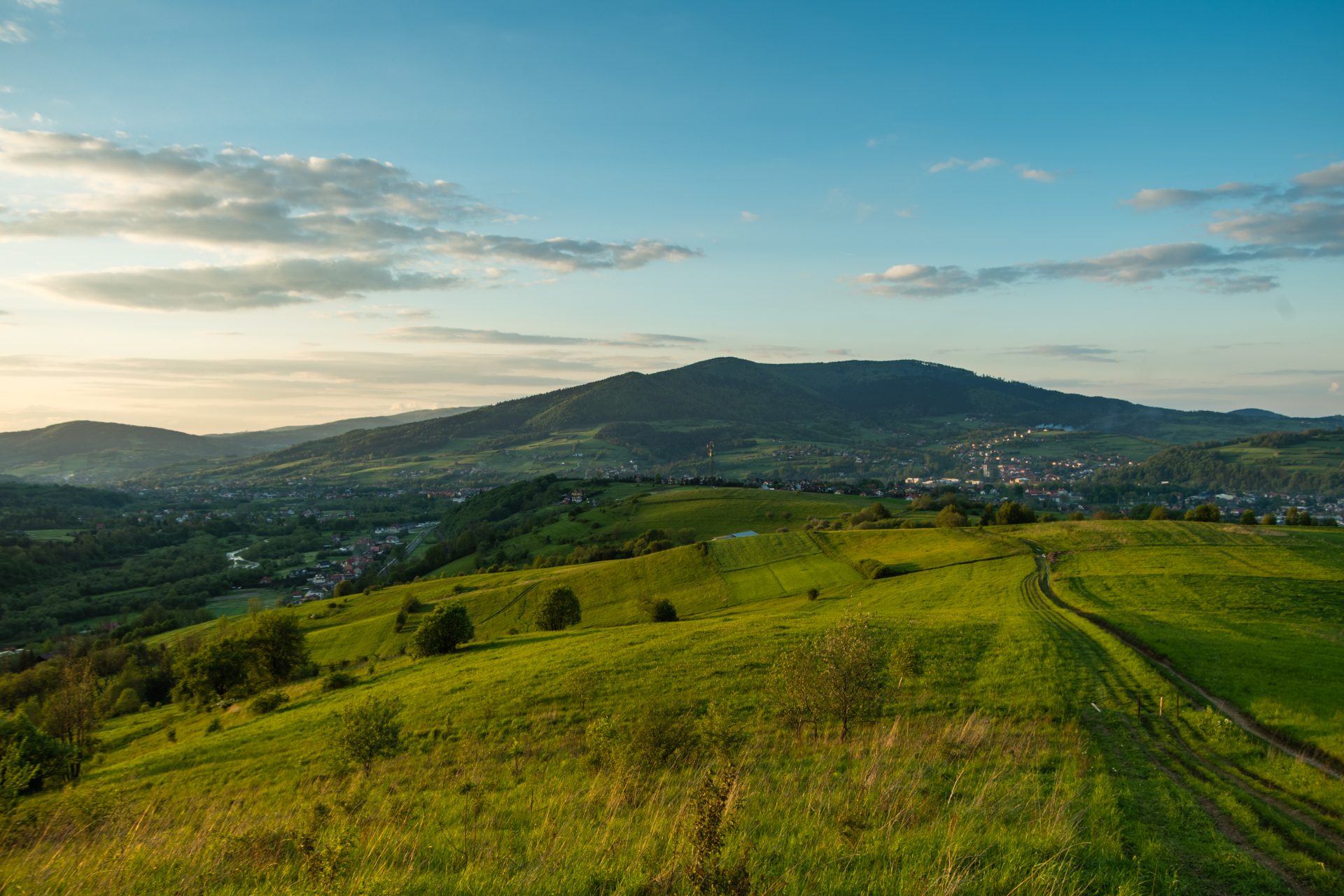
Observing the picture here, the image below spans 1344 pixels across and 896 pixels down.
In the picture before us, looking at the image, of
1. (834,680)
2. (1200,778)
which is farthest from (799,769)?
(1200,778)

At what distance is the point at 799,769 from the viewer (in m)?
17.0

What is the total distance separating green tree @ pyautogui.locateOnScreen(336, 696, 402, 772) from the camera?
953 inches

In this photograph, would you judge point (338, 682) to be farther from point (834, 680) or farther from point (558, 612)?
point (834, 680)

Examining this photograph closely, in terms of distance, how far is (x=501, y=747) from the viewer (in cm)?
2700

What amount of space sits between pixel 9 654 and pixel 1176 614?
5940 inches

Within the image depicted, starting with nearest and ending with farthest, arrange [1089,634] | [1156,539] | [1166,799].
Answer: [1166,799], [1089,634], [1156,539]

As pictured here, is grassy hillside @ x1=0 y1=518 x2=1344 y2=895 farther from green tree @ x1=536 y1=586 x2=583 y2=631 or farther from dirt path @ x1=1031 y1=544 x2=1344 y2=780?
green tree @ x1=536 y1=586 x2=583 y2=631

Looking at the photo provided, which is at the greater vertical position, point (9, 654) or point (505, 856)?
point (505, 856)

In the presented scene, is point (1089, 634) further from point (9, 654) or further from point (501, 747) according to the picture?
point (9, 654)

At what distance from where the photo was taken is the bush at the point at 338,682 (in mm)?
48344

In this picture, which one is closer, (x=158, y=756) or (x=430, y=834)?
(x=430, y=834)

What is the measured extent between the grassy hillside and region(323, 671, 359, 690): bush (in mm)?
1434

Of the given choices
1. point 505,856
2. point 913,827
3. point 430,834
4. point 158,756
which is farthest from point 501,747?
point 158,756

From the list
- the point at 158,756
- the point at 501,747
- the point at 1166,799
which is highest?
the point at 1166,799
